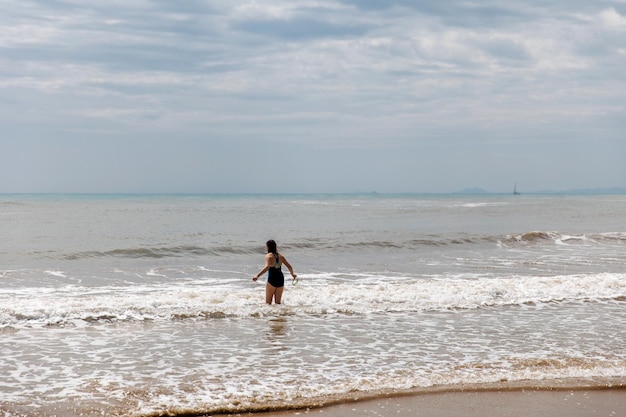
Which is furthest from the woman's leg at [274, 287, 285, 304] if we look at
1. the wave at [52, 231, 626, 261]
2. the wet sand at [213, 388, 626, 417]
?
the wave at [52, 231, 626, 261]

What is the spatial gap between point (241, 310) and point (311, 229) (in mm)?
26631

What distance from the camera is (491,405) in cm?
704

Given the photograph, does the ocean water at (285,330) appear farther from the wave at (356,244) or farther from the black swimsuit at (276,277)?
the wave at (356,244)

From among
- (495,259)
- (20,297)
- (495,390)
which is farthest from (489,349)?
(495,259)

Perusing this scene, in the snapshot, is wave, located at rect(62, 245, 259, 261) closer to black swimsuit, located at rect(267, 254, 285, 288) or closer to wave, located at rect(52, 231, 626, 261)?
wave, located at rect(52, 231, 626, 261)

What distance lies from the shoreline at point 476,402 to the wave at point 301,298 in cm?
551

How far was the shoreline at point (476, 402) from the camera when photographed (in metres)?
6.79

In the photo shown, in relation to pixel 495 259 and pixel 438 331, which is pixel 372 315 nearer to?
pixel 438 331

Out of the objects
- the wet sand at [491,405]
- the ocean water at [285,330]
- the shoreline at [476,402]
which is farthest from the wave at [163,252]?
the wet sand at [491,405]

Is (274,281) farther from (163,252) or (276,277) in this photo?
(163,252)

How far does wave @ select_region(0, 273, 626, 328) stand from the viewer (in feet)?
40.8

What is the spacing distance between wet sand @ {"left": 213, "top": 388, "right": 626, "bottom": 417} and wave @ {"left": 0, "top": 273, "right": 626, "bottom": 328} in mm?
5706

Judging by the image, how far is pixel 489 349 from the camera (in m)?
9.74

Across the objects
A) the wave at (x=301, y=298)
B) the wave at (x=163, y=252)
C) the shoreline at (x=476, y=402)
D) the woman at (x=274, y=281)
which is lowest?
the wave at (x=163, y=252)
